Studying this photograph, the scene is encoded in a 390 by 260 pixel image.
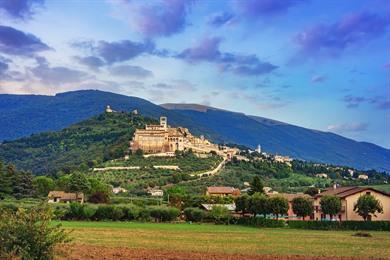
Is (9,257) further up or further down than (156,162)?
further down

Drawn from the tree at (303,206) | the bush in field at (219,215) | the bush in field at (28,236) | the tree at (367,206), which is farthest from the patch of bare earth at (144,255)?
the tree at (303,206)

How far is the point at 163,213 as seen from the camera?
9344 cm

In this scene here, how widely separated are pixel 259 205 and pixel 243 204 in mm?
5138

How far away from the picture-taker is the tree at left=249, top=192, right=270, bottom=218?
299ft

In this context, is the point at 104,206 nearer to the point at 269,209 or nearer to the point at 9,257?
the point at 269,209

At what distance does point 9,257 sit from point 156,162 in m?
172

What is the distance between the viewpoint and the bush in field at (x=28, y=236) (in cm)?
2733

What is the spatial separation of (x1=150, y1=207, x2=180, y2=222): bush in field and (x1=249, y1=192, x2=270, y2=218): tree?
1250 centimetres

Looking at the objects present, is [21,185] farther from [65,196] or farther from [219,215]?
[219,215]

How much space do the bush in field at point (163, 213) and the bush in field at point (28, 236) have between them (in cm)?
6556

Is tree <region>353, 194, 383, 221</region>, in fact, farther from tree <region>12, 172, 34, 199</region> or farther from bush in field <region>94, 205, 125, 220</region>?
tree <region>12, 172, 34, 199</region>

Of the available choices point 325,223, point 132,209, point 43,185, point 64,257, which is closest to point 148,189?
point 43,185

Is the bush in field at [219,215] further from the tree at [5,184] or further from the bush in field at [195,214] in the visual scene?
the tree at [5,184]

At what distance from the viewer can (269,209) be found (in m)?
90.6
